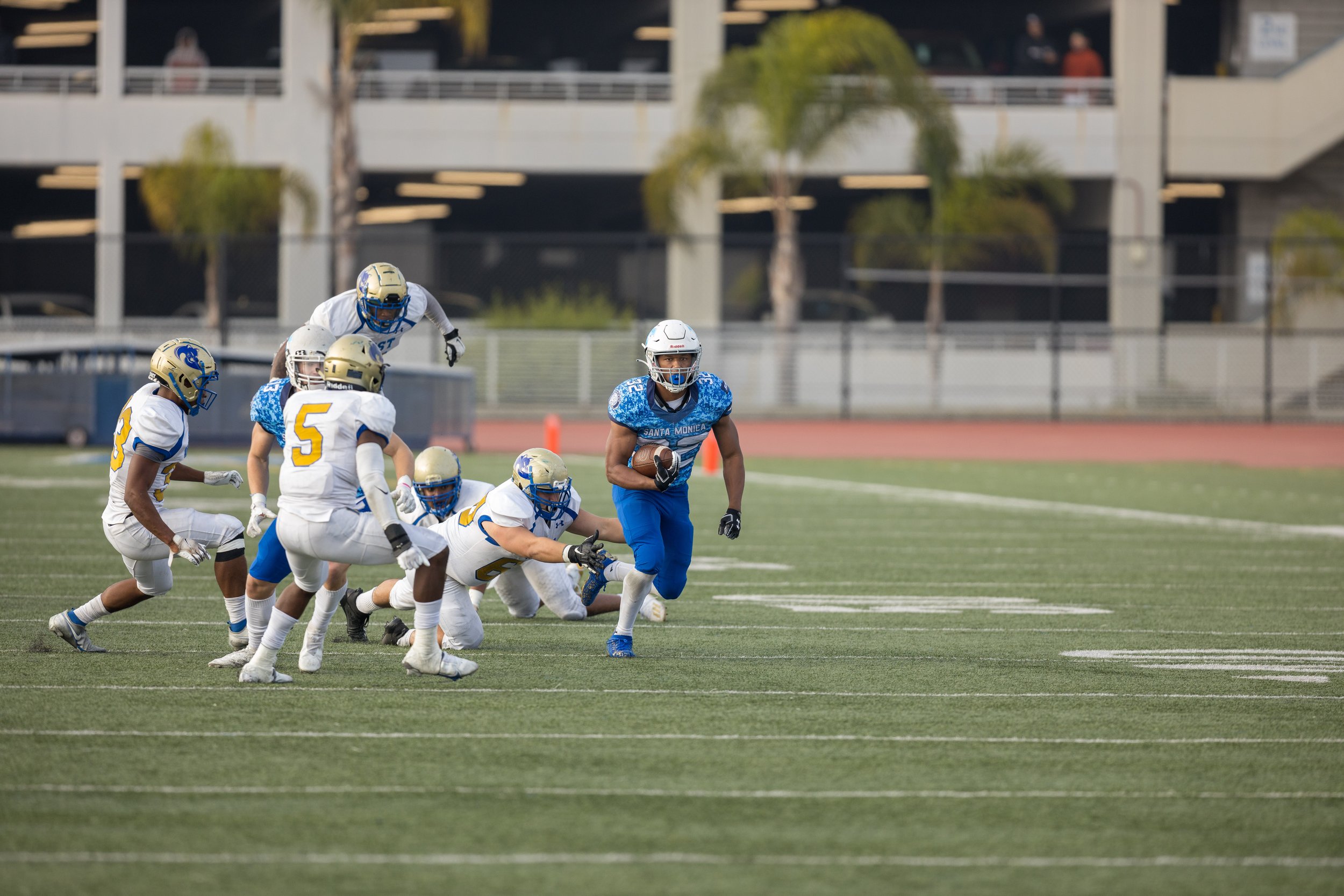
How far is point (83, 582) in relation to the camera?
9953 millimetres

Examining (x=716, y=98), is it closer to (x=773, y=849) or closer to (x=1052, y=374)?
(x=1052, y=374)

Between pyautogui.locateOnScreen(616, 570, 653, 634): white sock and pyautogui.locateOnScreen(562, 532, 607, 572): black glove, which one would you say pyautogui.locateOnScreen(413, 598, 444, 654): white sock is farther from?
pyautogui.locateOnScreen(616, 570, 653, 634): white sock

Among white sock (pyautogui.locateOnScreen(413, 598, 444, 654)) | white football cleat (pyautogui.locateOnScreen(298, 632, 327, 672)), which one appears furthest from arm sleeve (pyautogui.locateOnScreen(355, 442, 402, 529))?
white football cleat (pyautogui.locateOnScreen(298, 632, 327, 672))

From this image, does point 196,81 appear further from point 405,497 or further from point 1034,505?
point 405,497

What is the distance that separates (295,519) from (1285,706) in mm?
4163

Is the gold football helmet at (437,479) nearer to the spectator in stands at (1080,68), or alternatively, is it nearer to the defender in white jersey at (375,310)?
the defender in white jersey at (375,310)

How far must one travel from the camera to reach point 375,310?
846 centimetres

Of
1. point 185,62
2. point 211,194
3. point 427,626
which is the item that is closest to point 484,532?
point 427,626

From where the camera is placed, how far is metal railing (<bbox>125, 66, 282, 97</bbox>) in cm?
3362

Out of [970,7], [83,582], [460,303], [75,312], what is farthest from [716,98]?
[83,582]

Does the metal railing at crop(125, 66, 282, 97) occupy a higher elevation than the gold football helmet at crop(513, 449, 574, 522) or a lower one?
higher

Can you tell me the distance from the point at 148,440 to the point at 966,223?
27.4 m

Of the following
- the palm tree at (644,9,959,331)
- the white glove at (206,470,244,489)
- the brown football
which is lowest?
the white glove at (206,470,244,489)

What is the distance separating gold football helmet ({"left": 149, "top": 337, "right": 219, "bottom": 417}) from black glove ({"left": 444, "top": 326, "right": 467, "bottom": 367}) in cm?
172
